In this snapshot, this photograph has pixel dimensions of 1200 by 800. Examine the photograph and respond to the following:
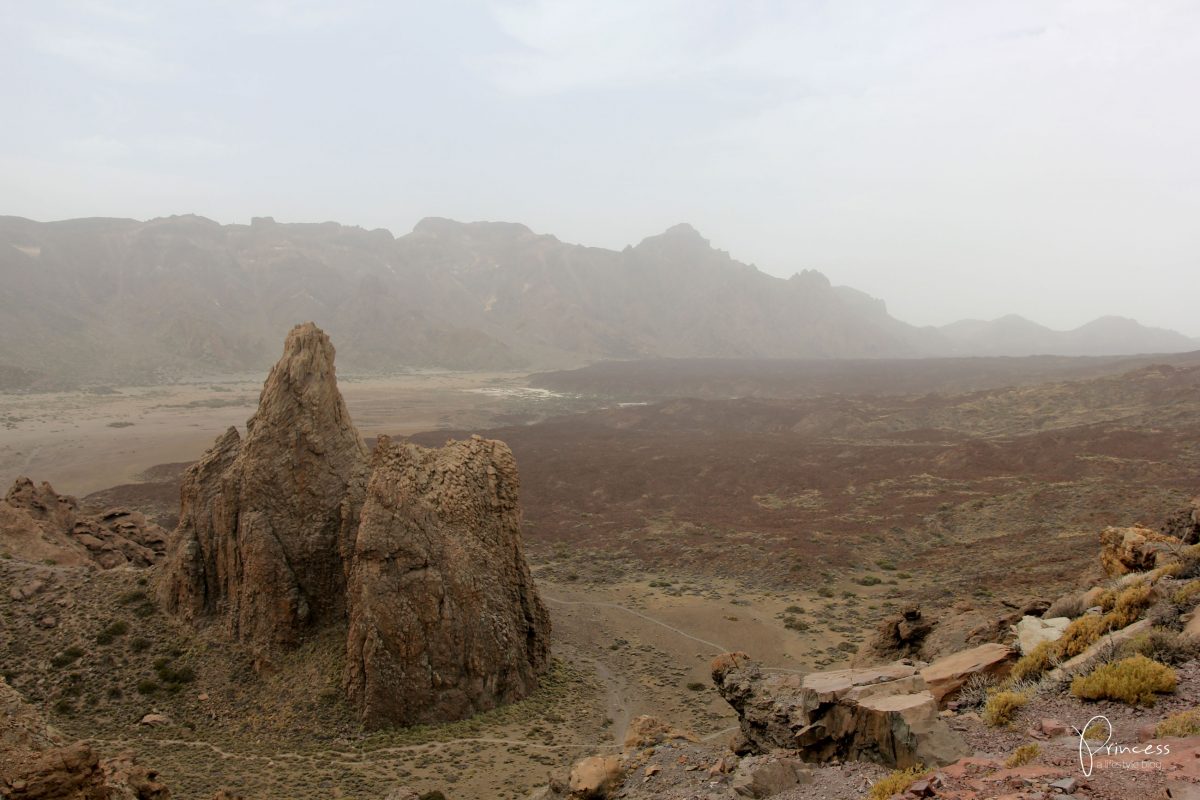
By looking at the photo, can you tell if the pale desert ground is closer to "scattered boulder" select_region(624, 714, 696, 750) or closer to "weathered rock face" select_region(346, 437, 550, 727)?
"weathered rock face" select_region(346, 437, 550, 727)

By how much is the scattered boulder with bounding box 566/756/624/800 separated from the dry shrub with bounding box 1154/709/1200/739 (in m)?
7.70

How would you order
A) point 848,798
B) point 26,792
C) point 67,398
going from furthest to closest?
point 67,398 → point 26,792 → point 848,798

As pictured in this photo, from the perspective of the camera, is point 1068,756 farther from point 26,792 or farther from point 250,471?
point 250,471

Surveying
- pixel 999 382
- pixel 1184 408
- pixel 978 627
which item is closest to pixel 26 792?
pixel 978 627

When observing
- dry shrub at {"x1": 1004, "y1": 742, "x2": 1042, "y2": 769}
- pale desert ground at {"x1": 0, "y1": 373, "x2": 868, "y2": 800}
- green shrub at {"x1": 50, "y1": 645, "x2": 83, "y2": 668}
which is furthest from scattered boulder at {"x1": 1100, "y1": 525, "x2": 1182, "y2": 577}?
green shrub at {"x1": 50, "y1": 645, "x2": 83, "y2": 668}

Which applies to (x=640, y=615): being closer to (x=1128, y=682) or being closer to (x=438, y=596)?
(x=438, y=596)

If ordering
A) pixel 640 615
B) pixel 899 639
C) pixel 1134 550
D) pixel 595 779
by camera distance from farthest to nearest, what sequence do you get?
pixel 640 615
pixel 899 639
pixel 1134 550
pixel 595 779

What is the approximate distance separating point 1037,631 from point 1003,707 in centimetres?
399

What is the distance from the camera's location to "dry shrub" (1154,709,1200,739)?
6754 millimetres

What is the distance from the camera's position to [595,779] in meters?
11.5

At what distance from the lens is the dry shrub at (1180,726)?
22.2 feet

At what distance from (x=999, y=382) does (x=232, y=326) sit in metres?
154

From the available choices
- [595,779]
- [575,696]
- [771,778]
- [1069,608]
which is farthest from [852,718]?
[575,696]

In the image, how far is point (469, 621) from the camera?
1917 cm
